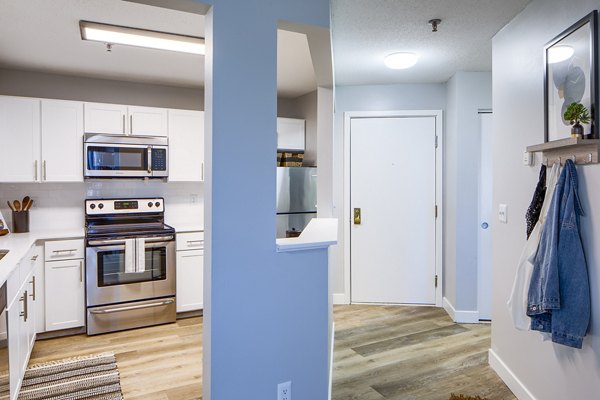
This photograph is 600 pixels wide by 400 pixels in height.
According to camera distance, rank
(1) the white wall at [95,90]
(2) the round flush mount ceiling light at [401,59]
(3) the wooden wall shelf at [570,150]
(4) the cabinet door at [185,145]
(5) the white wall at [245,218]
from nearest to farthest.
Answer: (5) the white wall at [245,218] < (3) the wooden wall shelf at [570,150] < (2) the round flush mount ceiling light at [401,59] < (1) the white wall at [95,90] < (4) the cabinet door at [185,145]

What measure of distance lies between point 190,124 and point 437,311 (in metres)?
3.12

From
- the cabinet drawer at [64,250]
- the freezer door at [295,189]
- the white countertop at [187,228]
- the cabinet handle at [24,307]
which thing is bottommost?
the cabinet handle at [24,307]

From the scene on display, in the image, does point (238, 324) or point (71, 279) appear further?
point (71, 279)

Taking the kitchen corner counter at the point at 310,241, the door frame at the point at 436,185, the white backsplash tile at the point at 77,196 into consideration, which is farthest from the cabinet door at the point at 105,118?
the kitchen corner counter at the point at 310,241

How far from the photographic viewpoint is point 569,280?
6.35 feet

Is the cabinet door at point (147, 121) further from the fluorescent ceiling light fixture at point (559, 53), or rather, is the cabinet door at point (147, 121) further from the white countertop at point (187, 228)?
the fluorescent ceiling light fixture at point (559, 53)

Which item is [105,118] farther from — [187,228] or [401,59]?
[401,59]

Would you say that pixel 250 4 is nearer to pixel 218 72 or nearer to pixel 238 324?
pixel 218 72

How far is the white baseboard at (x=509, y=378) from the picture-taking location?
2508mm

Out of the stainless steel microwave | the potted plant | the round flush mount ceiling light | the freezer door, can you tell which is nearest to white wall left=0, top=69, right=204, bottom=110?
the stainless steel microwave

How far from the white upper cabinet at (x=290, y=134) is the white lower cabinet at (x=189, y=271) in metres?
1.41

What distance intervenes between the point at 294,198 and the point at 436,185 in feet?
4.85

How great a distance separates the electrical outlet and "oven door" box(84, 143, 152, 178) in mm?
2822

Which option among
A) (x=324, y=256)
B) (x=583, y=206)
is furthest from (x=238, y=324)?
(x=583, y=206)
